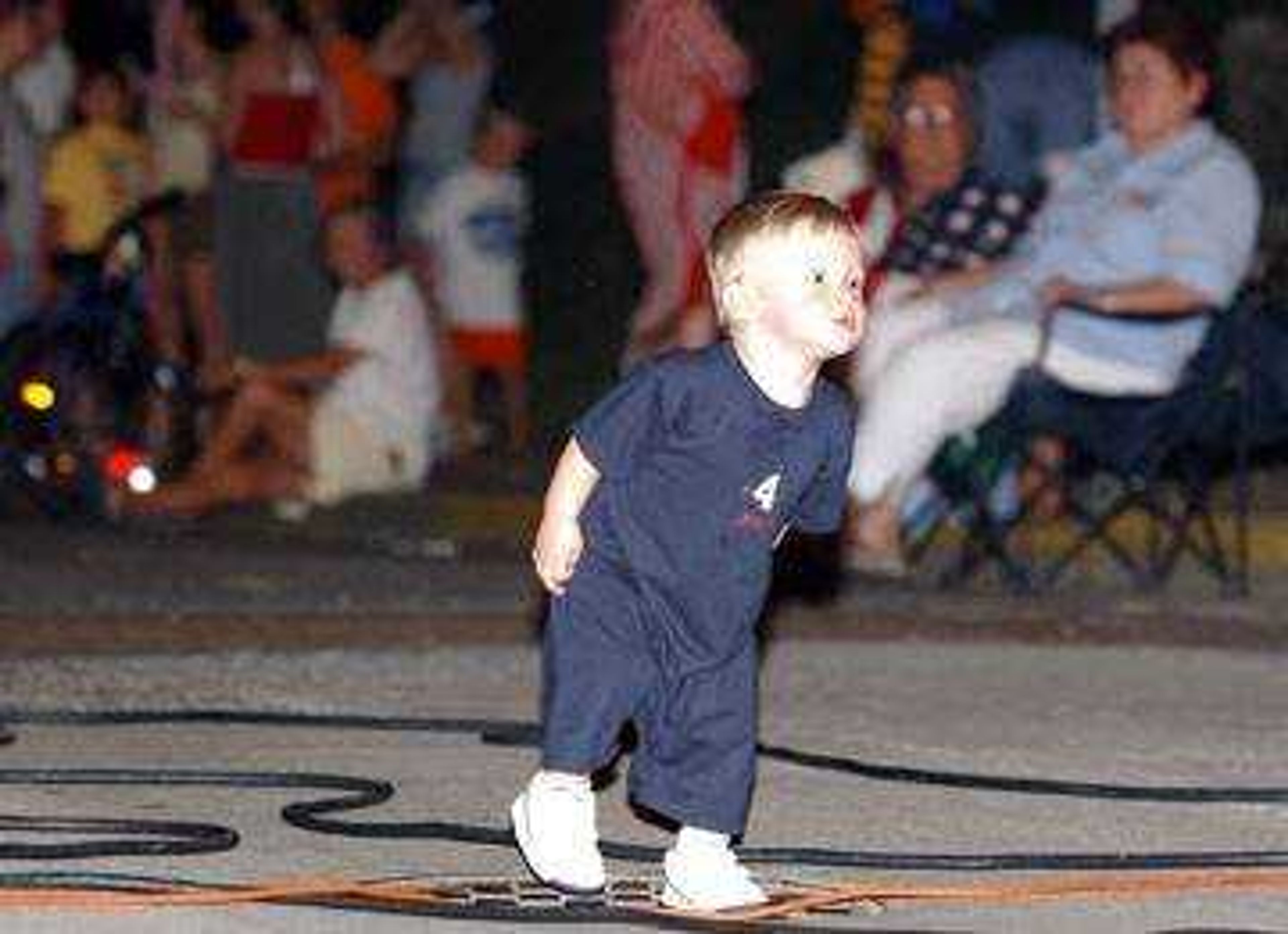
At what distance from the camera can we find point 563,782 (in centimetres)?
846

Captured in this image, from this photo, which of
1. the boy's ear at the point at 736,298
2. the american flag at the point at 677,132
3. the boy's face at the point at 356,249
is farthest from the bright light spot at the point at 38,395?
the boy's ear at the point at 736,298

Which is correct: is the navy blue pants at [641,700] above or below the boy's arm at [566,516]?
below

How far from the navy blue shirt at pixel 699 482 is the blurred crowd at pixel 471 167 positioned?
674 centimetres

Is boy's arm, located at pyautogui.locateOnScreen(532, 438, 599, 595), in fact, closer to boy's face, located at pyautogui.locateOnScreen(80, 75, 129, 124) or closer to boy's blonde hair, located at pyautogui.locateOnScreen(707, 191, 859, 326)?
boy's blonde hair, located at pyautogui.locateOnScreen(707, 191, 859, 326)

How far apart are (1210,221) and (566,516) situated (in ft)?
20.1

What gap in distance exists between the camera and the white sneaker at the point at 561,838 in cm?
830

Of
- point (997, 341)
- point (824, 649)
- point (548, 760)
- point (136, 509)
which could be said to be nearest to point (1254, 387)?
point (997, 341)

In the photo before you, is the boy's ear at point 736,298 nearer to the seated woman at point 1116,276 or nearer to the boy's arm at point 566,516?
the boy's arm at point 566,516

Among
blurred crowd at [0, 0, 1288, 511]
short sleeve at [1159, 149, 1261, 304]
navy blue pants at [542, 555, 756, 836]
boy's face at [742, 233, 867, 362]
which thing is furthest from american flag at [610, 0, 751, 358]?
boy's face at [742, 233, 867, 362]

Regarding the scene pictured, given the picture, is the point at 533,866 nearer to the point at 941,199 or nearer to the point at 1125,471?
the point at 1125,471

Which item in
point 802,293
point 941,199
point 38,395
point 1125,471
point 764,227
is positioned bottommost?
point 802,293

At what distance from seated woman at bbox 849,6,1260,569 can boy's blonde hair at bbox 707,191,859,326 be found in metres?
5.91

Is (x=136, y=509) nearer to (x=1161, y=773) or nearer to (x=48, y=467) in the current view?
(x=48, y=467)

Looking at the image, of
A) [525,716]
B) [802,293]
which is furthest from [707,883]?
[525,716]
